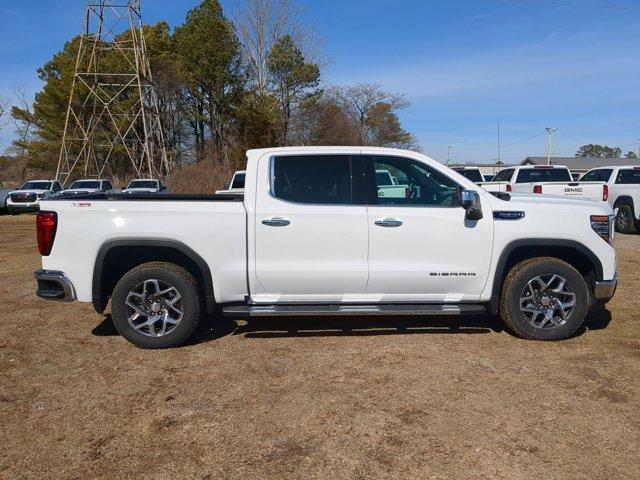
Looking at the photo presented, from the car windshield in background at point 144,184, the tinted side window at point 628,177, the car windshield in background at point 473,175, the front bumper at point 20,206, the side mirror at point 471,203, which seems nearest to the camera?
the side mirror at point 471,203

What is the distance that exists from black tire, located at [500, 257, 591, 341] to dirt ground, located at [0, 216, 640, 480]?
0.44 ft

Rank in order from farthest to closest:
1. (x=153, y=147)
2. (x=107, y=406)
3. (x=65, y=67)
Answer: (x=65, y=67) < (x=153, y=147) < (x=107, y=406)

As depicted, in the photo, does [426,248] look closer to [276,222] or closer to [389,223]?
[389,223]

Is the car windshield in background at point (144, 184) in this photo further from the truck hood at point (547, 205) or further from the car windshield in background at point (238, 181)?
the truck hood at point (547, 205)

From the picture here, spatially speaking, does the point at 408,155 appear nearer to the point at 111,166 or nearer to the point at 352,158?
the point at 352,158

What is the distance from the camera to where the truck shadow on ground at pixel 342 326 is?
5523 mm

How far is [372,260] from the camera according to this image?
4.98 metres

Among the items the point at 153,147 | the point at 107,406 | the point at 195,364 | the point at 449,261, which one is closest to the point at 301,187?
the point at 449,261

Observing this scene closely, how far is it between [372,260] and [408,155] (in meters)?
1.10

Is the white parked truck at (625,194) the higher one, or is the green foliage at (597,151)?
the green foliage at (597,151)

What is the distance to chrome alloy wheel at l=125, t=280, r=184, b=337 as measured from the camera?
502 centimetres

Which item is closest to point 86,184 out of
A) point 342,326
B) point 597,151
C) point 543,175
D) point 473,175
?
point 473,175

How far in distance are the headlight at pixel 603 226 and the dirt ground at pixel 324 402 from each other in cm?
102

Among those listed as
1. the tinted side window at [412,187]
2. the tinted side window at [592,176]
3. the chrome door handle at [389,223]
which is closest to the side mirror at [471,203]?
the tinted side window at [412,187]
